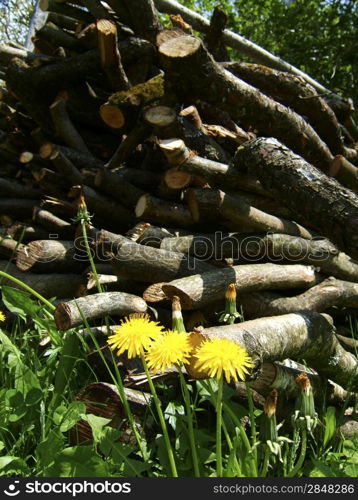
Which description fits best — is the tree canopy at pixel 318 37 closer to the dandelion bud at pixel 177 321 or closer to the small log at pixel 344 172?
the small log at pixel 344 172

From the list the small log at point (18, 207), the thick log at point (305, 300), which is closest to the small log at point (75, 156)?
the small log at point (18, 207)

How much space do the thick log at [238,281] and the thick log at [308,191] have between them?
382 mm

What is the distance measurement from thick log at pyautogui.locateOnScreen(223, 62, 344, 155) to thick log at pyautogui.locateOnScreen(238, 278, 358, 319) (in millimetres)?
1694

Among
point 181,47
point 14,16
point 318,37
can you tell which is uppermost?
point 318,37

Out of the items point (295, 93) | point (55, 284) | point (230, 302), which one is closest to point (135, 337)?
point (230, 302)

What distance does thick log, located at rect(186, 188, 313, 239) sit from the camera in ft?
9.93

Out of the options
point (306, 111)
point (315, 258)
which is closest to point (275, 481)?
point (315, 258)

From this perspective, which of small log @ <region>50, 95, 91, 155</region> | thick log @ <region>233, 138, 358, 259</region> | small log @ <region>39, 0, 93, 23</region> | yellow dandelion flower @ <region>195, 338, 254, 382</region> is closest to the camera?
yellow dandelion flower @ <region>195, 338, 254, 382</region>

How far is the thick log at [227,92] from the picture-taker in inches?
122

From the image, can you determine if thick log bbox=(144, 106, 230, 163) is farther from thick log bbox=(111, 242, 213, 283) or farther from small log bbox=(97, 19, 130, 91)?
thick log bbox=(111, 242, 213, 283)

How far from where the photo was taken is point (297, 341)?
2121mm

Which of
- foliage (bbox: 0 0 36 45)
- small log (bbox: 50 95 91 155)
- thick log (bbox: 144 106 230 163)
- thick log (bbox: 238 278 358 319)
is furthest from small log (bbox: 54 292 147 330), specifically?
foliage (bbox: 0 0 36 45)

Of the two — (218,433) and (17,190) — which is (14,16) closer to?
(17,190)

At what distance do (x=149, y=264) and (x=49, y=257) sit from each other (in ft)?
2.68
